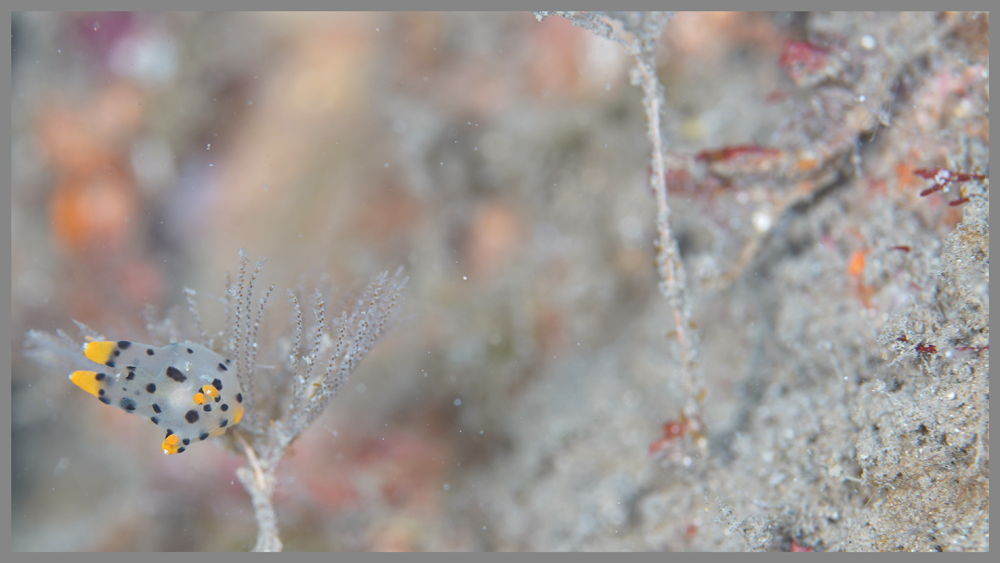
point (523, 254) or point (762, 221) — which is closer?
point (762, 221)

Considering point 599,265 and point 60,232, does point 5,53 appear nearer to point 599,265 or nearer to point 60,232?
point 60,232

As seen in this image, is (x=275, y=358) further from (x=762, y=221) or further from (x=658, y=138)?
(x=762, y=221)

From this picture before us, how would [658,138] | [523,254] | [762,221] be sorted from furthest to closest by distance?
[523,254], [762,221], [658,138]

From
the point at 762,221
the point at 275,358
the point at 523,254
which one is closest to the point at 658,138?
the point at 762,221

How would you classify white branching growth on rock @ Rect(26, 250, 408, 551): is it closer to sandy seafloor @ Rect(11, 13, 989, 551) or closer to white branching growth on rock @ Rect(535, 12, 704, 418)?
sandy seafloor @ Rect(11, 13, 989, 551)

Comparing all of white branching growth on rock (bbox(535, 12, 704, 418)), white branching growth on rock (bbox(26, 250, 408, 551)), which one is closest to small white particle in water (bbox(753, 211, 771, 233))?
white branching growth on rock (bbox(535, 12, 704, 418))

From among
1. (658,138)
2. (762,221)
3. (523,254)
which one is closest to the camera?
(658,138)

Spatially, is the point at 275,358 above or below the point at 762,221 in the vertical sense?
below

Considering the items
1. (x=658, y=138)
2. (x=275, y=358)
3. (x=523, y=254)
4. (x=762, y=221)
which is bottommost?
(x=275, y=358)
